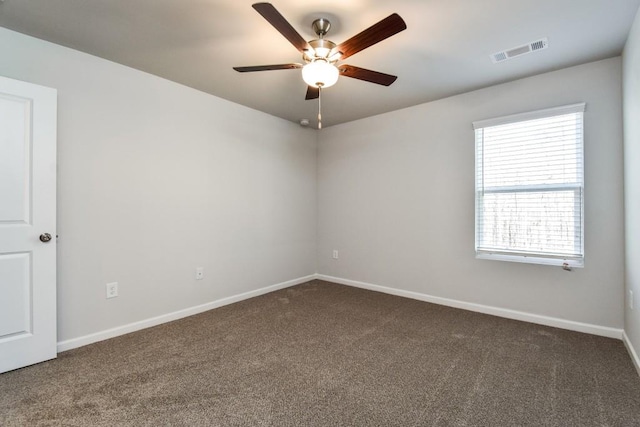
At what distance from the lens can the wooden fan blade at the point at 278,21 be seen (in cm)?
153

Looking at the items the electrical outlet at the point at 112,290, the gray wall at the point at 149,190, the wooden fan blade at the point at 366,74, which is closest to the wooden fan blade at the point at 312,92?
the wooden fan blade at the point at 366,74

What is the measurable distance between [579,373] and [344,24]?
2934 mm

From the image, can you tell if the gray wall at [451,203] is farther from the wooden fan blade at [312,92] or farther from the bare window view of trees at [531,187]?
the wooden fan blade at [312,92]

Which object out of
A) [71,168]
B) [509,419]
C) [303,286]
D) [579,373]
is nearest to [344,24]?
[71,168]

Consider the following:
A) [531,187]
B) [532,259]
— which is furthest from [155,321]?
[531,187]

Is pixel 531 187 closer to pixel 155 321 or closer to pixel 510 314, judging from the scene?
pixel 510 314

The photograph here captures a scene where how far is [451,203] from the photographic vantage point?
3.59 metres

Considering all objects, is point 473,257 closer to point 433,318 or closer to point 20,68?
point 433,318

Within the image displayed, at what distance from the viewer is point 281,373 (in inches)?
82.6

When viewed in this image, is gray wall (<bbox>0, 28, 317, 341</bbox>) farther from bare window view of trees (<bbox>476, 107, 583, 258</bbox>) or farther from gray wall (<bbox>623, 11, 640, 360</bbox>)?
gray wall (<bbox>623, 11, 640, 360</bbox>)

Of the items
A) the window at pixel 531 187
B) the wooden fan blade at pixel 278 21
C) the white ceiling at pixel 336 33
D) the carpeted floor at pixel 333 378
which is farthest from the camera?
the window at pixel 531 187

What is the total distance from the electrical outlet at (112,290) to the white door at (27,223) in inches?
16.5

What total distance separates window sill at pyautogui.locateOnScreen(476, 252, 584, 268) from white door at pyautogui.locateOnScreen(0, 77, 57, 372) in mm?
3957

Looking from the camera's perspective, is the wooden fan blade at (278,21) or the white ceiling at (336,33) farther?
the white ceiling at (336,33)
